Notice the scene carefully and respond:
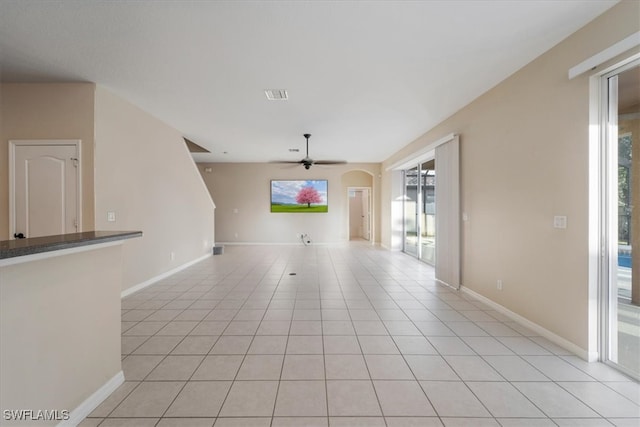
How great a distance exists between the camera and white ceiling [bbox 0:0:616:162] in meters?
2.10

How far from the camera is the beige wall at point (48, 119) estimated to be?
3270 mm

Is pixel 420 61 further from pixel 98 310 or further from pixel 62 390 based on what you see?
pixel 62 390

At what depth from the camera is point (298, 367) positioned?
2.14 metres

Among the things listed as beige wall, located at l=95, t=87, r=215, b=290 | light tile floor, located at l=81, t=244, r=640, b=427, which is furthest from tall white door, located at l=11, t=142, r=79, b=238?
light tile floor, located at l=81, t=244, r=640, b=427

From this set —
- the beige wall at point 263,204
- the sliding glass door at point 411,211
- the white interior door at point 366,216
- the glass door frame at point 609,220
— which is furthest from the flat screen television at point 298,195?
the glass door frame at point 609,220

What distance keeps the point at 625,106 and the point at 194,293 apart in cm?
528

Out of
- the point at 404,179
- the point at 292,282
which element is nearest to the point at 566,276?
the point at 292,282

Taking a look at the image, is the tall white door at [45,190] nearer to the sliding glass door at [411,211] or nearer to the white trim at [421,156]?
the white trim at [421,156]

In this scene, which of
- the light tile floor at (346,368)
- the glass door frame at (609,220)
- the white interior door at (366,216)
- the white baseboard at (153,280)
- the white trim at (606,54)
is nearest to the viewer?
the light tile floor at (346,368)

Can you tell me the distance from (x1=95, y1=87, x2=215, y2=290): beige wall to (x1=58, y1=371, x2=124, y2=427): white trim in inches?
93.0

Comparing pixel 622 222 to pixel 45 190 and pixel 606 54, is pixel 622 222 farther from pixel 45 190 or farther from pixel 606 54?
pixel 45 190

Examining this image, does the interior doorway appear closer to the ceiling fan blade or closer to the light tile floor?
the ceiling fan blade

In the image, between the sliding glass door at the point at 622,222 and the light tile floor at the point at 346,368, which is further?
the sliding glass door at the point at 622,222

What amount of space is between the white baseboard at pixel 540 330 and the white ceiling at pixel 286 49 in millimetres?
2817
